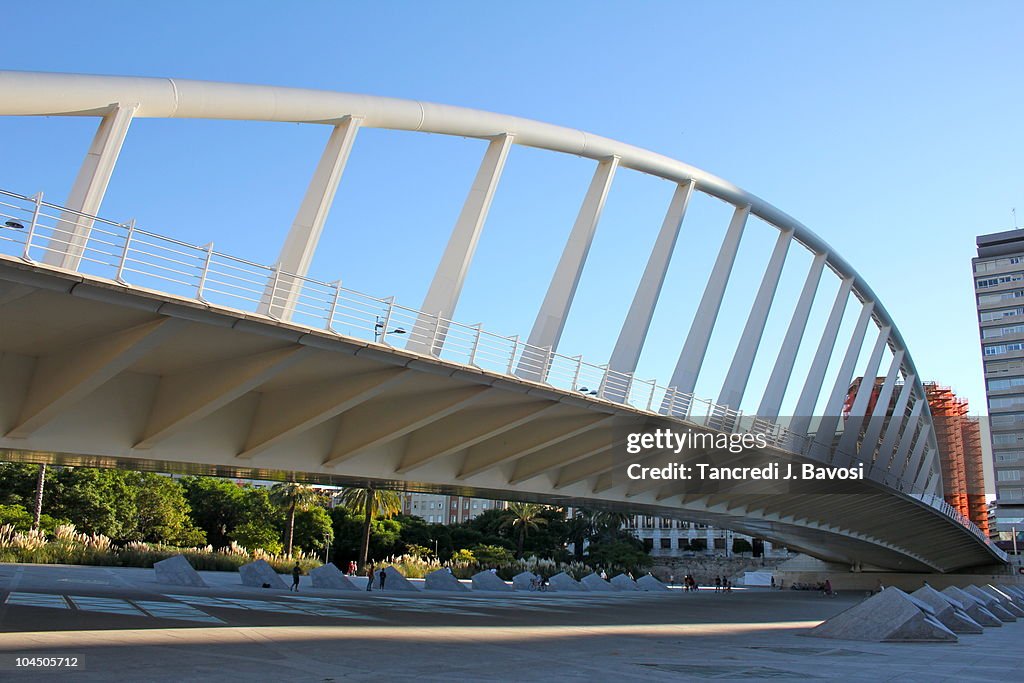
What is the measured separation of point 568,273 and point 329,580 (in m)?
19.5

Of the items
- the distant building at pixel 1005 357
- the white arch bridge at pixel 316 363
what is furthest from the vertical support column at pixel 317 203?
the distant building at pixel 1005 357

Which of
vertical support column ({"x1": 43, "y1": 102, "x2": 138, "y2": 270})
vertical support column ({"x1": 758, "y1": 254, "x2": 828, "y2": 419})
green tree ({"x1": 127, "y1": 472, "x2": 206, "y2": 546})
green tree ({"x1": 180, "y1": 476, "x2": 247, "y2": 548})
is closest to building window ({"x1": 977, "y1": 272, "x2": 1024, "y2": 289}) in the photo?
vertical support column ({"x1": 758, "y1": 254, "x2": 828, "y2": 419})

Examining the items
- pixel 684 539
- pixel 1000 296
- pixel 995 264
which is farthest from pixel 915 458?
pixel 995 264

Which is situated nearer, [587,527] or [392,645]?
[392,645]

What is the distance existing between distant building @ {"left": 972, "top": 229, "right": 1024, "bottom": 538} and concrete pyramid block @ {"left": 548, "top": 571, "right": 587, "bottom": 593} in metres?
78.9

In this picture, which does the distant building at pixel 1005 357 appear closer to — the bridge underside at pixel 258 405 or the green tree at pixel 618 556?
the green tree at pixel 618 556

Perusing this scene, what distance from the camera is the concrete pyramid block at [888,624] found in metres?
18.3

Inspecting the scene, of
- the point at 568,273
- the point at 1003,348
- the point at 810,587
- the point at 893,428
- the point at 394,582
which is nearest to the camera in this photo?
the point at 568,273

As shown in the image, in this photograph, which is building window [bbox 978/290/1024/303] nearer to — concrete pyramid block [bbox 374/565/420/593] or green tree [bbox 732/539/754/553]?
green tree [bbox 732/539/754/553]

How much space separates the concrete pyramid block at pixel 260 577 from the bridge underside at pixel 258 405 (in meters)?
11.7

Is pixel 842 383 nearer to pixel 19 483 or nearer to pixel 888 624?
pixel 888 624

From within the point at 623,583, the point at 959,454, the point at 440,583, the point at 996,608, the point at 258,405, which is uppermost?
the point at 959,454

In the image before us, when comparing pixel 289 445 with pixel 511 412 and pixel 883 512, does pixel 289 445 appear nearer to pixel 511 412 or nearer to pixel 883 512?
pixel 511 412

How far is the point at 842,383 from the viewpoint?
42375mm
